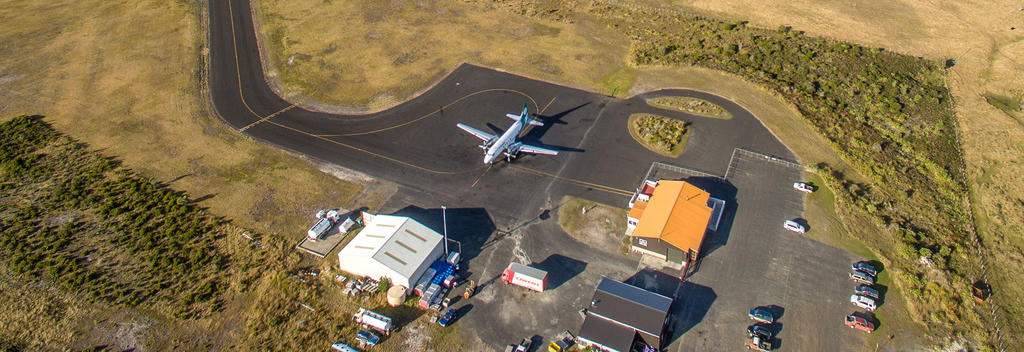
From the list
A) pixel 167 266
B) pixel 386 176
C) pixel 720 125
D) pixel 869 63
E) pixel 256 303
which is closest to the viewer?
pixel 256 303

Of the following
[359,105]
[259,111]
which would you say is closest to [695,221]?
[359,105]

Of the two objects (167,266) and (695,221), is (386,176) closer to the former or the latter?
(167,266)

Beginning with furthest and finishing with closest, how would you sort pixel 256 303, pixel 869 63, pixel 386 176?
pixel 869 63
pixel 386 176
pixel 256 303

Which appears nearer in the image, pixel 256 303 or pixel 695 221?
pixel 256 303

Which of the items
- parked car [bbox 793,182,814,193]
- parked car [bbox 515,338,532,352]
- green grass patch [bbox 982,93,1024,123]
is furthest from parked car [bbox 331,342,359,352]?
green grass patch [bbox 982,93,1024,123]

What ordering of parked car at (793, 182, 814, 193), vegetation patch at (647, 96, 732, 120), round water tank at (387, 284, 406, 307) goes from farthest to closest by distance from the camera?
vegetation patch at (647, 96, 732, 120), parked car at (793, 182, 814, 193), round water tank at (387, 284, 406, 307)

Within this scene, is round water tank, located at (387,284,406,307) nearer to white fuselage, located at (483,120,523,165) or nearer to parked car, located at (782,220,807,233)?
white fuselage, located at (483,120,523,165)

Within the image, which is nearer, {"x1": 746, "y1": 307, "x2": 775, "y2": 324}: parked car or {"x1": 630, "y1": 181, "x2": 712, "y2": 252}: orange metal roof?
{"x1": 746, "y1": 307, "x2": 775, "y2": 324}: parked car
